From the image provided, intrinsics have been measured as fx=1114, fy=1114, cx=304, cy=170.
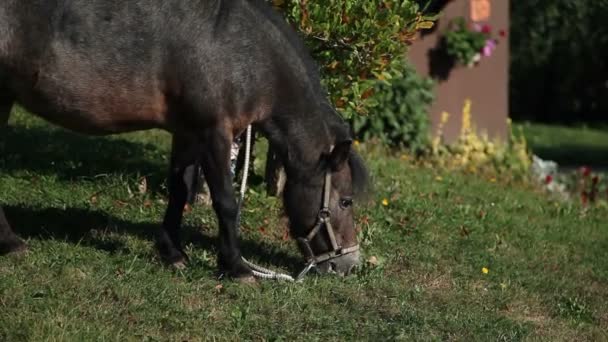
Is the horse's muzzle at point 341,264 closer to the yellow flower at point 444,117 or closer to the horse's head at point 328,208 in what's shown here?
the horse's head at point 328,208

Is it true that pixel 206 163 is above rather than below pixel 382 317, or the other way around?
above

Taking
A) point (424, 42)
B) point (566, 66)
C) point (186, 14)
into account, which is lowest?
point (566, 66)

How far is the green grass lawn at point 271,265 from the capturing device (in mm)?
6176

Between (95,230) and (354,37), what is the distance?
2314 mm

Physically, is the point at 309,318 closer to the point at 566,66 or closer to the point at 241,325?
the point at 241,325

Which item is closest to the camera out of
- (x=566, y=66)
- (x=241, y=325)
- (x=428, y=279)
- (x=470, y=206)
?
(x=241, y=325)

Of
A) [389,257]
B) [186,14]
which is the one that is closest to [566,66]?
[389,257]

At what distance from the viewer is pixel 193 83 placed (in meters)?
6.73

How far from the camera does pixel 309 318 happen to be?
6.41m

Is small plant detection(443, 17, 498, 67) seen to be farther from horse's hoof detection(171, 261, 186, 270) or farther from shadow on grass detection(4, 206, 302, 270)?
horse's hoof detection(171, 261, 186, 270)

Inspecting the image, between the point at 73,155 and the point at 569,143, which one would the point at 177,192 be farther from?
the point at 569,143

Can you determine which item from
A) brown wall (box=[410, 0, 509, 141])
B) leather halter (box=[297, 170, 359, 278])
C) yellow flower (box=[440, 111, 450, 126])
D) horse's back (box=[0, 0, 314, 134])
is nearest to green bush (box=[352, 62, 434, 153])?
yellow flower (box=[440, 111, 450, 126])

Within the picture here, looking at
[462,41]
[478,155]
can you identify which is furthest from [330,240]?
[462,41]

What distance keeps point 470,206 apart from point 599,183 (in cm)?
340
